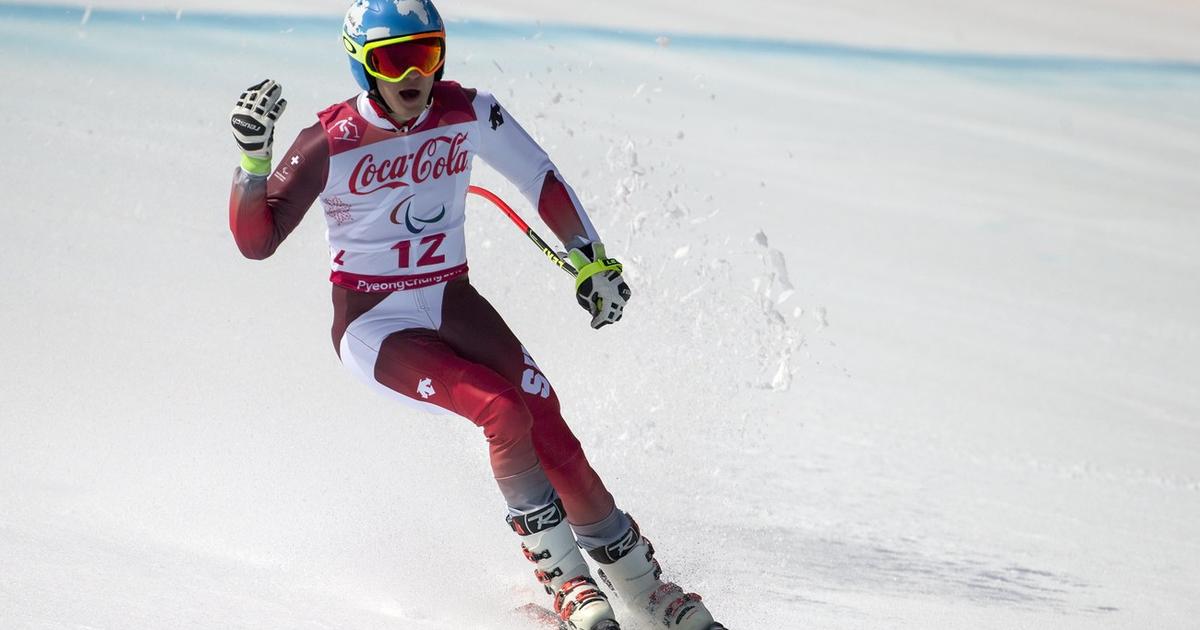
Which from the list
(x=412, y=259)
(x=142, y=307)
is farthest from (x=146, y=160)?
(x=412, y=259)

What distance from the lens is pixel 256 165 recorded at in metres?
3.75

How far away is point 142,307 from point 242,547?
3.61 m

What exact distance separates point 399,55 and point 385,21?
0.11 metres

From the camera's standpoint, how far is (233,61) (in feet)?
51.1

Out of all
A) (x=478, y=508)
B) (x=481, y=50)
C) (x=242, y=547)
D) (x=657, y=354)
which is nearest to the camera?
(x=242, y=547)

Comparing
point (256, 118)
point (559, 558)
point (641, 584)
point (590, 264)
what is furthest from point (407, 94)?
point (641, 584)

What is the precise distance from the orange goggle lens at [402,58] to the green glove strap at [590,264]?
815 millimetres

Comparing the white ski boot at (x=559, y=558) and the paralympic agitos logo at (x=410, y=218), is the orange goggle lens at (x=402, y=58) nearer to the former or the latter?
the paralympic agitos logo at (x=410, y=218)

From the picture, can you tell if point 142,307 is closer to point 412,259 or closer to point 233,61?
point 412,259

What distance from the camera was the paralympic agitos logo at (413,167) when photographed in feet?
13.3

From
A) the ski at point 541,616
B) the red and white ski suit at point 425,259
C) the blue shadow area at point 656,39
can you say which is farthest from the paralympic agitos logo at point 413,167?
the blue shadow area at point 656,39

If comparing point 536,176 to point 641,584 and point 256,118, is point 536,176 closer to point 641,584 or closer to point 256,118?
point 256,118

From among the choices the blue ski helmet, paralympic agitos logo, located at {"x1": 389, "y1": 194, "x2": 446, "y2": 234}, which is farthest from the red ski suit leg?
the blue ski helmet

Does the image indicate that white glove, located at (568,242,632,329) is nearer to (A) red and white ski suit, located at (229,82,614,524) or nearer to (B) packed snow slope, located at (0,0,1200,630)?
(A) red and white ski suit, located at (229,82,614,524)
